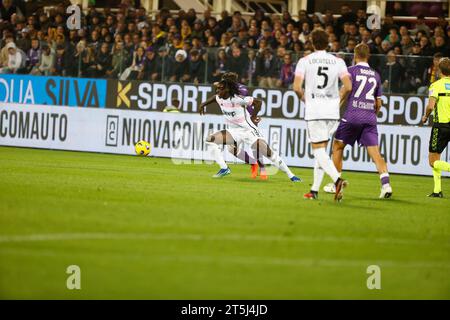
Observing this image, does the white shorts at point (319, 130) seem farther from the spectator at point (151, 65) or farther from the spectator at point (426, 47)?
the spectator at point (151, 65)

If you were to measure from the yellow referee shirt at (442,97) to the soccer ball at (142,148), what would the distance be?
1080 cm

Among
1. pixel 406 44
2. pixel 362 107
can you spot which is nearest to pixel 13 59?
pixel 406 44

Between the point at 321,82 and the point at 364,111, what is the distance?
1.83m

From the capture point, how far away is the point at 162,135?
26109mm

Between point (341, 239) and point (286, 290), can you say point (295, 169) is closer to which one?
point (341, 239)

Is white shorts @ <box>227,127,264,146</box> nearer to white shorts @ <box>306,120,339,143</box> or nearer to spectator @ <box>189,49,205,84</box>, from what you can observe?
white shorts @ <box>306,120,339,143</box>

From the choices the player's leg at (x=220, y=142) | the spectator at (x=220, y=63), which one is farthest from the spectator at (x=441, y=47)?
the player's leg at (x=220, y=142)

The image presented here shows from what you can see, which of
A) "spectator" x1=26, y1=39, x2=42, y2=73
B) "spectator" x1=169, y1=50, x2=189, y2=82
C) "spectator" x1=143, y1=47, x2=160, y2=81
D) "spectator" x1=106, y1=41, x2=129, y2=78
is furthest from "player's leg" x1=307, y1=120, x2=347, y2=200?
"spectator" x1=26, y1=39, x2=42, y2=73

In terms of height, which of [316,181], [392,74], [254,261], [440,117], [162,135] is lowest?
[254,261]

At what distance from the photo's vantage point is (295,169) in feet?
77.8

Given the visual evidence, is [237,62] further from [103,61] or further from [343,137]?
[343,137]

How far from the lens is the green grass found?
7023 mm

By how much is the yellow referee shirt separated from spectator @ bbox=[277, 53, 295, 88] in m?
9.37

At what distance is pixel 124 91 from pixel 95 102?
110cm
